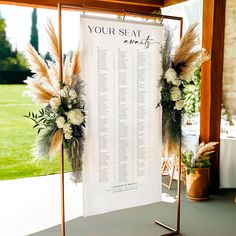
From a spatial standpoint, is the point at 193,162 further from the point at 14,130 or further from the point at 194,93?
the point at 14,130

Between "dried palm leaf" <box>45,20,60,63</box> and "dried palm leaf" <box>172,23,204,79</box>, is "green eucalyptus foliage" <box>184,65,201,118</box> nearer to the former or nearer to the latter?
"dried palm leaf" <box>172,23,204,79</box>

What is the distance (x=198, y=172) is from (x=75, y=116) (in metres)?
2.16

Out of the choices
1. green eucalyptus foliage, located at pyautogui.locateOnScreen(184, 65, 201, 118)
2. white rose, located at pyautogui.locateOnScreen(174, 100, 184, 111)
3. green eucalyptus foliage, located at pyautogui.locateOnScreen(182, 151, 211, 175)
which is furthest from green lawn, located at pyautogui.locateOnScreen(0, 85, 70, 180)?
white rose, located at pyautogui.locateOnScreen(174, 100, 184, 111)

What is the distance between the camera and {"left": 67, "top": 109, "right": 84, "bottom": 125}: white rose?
256cm

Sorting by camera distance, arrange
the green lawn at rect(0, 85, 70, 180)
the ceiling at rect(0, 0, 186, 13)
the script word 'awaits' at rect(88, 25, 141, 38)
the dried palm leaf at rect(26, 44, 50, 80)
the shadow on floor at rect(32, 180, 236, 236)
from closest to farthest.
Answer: the dried palm leaf at rect(26, 44, 50, 80)
the script word 'awaits' at rect(88, 25, 141, 38)
the shadow on floor at rect(32, 180, 236, 236)
the ceiling at rect(0, 0, 186, 13)
the green lawn at rect(0, 85, 70, 180)

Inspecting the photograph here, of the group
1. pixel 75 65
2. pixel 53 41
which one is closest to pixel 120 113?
pixel 75 65

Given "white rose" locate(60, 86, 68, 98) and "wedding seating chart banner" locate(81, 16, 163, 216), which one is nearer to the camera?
"white rose" locate(60, 86, 68, 98)

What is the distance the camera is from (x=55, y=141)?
2.59m

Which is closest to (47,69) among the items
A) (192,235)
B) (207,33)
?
(192,235)

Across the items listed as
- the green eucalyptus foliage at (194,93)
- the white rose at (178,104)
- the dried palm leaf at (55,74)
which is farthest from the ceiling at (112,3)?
the white rose at (178,104)

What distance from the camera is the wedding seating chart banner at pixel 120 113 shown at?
8.87ft

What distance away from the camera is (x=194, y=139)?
14.7 feet

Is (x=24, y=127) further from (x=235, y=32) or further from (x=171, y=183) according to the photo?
(x=235, y=32)

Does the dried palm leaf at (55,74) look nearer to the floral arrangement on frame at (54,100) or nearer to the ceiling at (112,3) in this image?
the floral arrangement on frame at (54,100)
